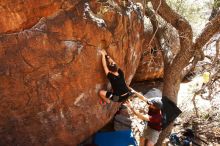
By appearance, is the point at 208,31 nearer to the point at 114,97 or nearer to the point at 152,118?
the point at 152,118

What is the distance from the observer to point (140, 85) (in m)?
10.3

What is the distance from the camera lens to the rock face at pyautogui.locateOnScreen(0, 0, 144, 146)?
504 cm

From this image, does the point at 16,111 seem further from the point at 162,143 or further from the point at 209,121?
the point at 209,121

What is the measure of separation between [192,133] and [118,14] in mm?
4064

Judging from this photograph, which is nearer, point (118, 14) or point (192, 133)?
point (118, 14)

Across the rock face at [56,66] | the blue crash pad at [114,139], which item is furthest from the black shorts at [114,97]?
the blue crash pad at [114,139]

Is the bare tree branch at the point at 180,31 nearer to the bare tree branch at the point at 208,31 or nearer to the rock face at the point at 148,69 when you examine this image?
the bare tree branch at the point at 208,31

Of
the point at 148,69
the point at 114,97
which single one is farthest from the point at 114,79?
the point at 148,69

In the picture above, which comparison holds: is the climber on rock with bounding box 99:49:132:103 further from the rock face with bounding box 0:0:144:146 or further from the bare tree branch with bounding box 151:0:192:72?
the bare tree branch with bounding box 151:0:192:72

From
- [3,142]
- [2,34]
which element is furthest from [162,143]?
[2,34]

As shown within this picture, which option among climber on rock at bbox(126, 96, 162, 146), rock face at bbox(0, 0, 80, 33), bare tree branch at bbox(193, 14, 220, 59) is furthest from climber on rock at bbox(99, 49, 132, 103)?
bare tree branch at bbox(193, 14, 220, 59)

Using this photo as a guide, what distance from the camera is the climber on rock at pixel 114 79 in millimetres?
5691

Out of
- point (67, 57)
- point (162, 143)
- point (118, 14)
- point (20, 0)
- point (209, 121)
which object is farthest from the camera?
point (209, 121)

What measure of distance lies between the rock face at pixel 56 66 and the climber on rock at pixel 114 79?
13cm
